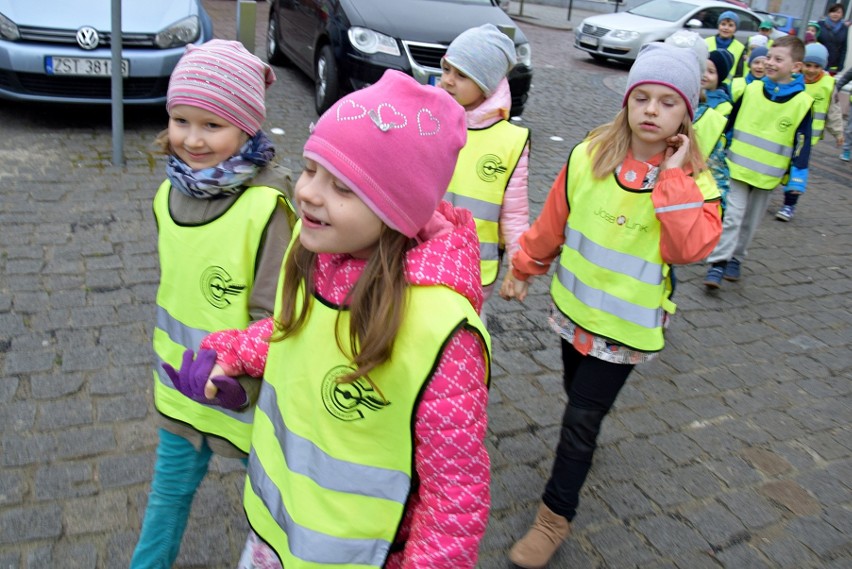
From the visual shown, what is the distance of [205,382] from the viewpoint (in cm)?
186

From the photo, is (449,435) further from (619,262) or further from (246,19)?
(246,19)

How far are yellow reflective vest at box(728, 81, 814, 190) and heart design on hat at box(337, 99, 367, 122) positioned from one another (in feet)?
16.2

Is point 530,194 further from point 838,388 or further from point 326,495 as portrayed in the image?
point 326,495

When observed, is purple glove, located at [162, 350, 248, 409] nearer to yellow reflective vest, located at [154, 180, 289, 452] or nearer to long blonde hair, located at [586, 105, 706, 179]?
yellow reflective vest, located at [154, 180, 289, 452]

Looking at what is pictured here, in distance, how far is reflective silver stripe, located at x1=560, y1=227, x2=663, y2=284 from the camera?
2.66 m

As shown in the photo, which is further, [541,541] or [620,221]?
[541,541]

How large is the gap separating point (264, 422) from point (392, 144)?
Result: 0.75 m

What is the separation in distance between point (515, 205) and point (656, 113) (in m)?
0.85

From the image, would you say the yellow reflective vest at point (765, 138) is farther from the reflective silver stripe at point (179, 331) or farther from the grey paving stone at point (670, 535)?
the reflective silver stripe at point (179, 331)

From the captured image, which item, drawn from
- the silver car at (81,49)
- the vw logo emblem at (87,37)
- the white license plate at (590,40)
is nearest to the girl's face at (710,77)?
the silver car at (81,49)

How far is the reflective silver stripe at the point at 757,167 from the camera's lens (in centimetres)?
567

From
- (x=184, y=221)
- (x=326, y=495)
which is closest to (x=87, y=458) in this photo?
(x=184, y=221)

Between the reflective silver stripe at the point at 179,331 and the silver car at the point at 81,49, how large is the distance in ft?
16.8

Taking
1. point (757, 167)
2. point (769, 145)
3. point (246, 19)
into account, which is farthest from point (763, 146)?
point (246, 19)
